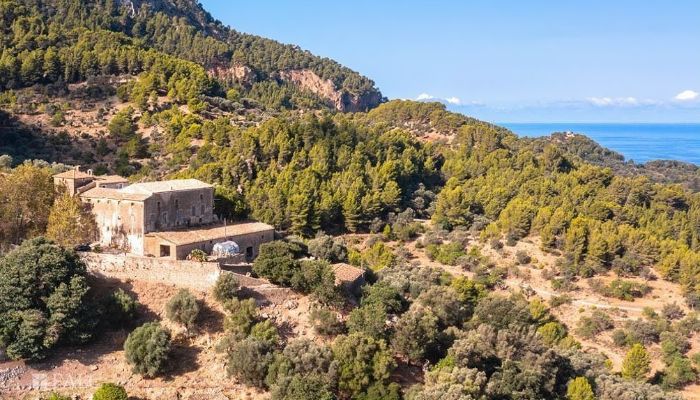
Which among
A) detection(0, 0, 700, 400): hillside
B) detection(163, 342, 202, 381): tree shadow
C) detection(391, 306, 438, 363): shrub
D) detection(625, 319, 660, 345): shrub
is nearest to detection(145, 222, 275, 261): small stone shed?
detection(0, 0, 700, 400): hillside

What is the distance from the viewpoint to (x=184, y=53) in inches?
4222

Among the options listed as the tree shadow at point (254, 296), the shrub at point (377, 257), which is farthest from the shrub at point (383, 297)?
the shrub at point (377, 257)

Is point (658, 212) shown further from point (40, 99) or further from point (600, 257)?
point (40, 99)

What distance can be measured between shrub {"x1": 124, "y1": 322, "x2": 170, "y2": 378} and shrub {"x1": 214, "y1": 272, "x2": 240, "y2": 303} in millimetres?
2731

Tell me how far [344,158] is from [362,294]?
31.1 metres

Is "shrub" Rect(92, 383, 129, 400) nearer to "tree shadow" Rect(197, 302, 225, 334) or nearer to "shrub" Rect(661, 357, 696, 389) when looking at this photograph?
"tree shadow" Rect(197, 302, 225, 334)

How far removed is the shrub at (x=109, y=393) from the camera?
21.0 meters

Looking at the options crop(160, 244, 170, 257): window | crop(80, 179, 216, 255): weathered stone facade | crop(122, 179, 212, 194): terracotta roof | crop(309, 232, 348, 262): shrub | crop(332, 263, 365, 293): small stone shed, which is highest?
crop(122, 179, 212, 194): terracotta roof

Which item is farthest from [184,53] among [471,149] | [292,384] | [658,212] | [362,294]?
[292,384]

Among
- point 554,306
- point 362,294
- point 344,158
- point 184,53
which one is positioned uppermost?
point 184,53

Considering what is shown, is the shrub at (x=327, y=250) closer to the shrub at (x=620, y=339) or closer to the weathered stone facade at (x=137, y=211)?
the weathered stone facade at (x=137, y=211)

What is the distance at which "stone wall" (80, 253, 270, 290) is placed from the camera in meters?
25.6

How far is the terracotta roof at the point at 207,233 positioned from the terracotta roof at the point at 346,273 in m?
4.26

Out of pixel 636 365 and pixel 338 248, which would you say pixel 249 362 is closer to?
pixel 338 248
